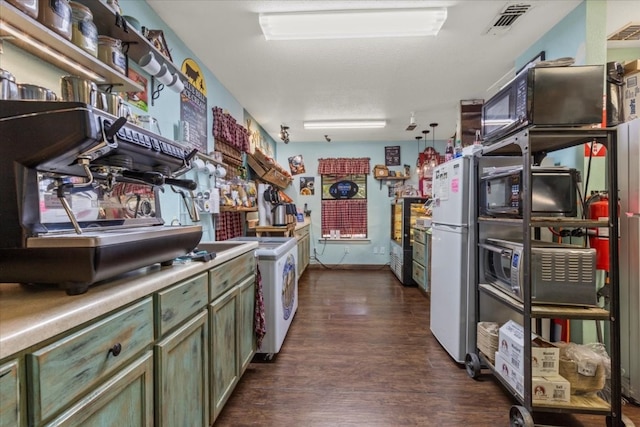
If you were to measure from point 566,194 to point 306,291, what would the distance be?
3.36 meters

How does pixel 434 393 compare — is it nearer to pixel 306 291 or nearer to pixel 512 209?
pixel 512 209

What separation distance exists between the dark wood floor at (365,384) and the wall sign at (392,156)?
3518 millimetres

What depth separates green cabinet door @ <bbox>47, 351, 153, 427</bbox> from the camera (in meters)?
0.74

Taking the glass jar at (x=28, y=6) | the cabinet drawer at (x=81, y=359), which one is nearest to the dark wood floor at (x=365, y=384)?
the cabinet drawer at (x=81, y=359)

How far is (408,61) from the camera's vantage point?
277 cm

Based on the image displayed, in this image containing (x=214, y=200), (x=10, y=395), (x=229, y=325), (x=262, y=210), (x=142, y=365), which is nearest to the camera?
(x=10, y=395)

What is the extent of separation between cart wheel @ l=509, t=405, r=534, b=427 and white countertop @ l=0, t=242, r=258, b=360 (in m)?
1.83

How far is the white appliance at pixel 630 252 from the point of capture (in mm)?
1819

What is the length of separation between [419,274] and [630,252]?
8.51 ft

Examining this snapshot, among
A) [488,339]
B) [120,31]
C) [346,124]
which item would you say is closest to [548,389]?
[488,339]

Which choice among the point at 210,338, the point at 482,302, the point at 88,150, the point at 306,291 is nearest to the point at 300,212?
the point at 306,291

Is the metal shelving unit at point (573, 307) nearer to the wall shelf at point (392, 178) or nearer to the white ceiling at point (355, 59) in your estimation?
the white ceiling at point (355, 59)

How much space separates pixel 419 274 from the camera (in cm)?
432

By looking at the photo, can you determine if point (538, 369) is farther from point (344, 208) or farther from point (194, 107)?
point (344, 208)
